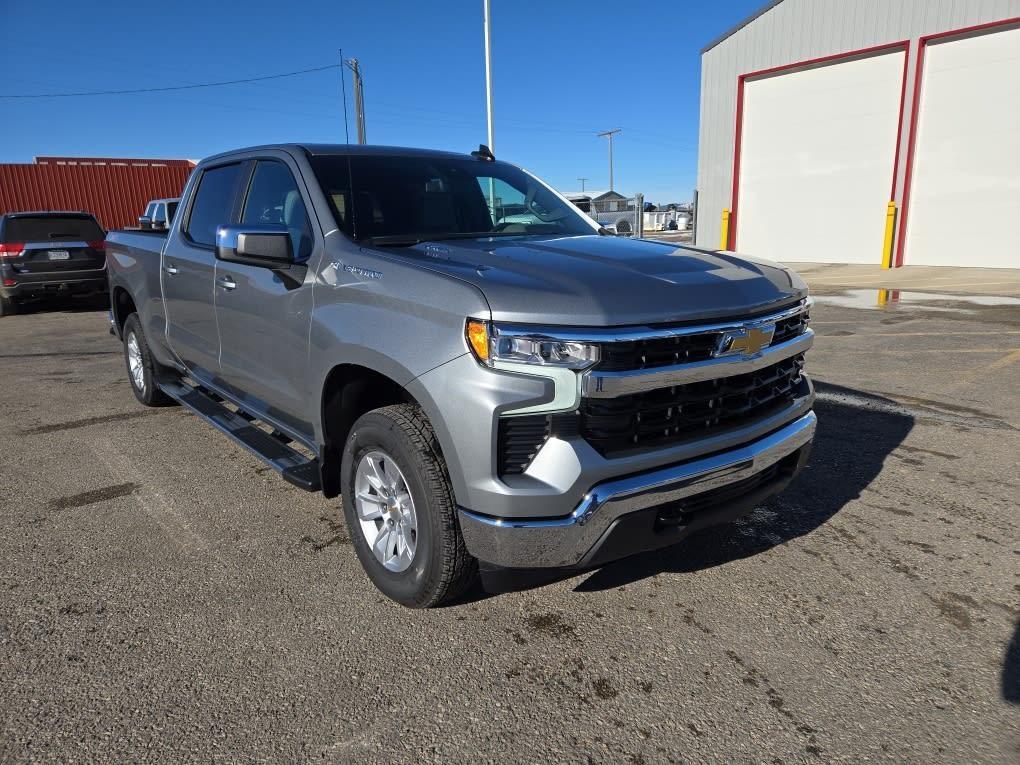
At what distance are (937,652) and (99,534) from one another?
11.8 ft

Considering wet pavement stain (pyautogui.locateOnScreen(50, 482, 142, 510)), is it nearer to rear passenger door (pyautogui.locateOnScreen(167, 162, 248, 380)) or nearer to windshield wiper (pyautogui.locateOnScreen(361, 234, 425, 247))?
rear passenger door (pyautogui.locateOnScreen(167, 162, 248, 380))

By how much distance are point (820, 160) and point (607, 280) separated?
18792 mm

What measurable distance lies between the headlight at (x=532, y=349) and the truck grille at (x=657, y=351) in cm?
6

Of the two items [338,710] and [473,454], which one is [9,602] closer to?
[338,710]

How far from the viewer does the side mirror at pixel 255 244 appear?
288 centimetres

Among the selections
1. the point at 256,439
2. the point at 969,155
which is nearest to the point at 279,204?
the point at 256,439

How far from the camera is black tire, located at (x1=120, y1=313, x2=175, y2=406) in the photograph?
543cm

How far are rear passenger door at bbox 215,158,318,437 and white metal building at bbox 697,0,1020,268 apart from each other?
56.7 ft

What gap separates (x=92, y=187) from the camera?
2458 centimetres

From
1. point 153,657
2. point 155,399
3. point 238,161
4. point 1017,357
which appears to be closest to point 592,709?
point 153,657

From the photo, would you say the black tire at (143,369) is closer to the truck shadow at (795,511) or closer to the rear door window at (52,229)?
the truck shadow at (795,511)

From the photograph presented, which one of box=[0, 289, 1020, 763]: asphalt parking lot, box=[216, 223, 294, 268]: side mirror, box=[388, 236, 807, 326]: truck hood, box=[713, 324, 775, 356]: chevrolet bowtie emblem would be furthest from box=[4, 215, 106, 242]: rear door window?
box=[713, 324, 775, 356]: chevrolet bowtie emblem

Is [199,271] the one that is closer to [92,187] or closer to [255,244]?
[255,244]

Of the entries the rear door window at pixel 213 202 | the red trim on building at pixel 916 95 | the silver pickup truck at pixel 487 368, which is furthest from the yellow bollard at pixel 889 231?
the rear door window at pixel 213 202
